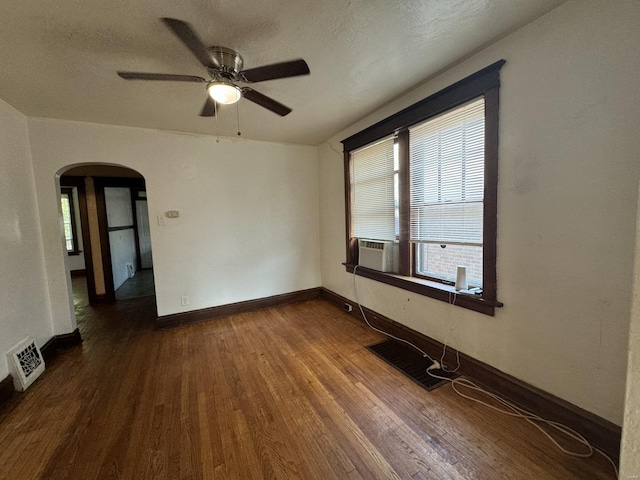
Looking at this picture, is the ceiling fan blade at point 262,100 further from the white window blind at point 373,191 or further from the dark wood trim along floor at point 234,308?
the dark wood trim along floor at point 234,308

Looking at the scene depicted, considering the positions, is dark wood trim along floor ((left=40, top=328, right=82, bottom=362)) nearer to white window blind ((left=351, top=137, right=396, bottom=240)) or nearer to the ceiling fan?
the ceiling fan

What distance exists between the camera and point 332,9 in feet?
4.62

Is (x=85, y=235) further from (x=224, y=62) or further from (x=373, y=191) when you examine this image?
(x=373, y=191)

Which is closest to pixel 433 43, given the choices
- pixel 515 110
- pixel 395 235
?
pixel 515 110

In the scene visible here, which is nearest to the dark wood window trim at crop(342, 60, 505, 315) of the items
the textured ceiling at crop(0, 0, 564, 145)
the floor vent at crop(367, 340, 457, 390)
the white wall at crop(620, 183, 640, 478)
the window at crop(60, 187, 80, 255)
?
the textured ceiling at crop(0, 0, 564, 145)

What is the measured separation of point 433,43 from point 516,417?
2537 millimetres

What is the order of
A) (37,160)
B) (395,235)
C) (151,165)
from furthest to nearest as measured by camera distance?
1. (151,165)
2. (395,235)
3. (37,160)

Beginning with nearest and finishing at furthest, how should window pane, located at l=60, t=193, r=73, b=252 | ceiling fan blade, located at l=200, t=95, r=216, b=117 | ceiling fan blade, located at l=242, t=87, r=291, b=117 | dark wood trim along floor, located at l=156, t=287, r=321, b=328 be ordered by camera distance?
ceiling fan blade, located at l=242, t=87, r=291, b=117, ceiling fan blade, located at l=200, t=95, r=216, b=117, dark wood trim along floor, located at l=156, t=287, r=321, b=328, window pane, located at l=60, t=193, r=73, b=252

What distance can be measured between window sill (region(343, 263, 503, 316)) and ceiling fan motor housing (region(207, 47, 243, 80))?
228 centimetres

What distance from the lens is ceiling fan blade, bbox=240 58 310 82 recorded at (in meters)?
1.48

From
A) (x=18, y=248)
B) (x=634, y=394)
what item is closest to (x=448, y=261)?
(x=634, y=394)

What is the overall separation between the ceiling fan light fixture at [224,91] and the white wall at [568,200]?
1.73 m

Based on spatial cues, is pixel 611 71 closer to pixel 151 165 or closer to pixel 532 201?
pixel 532 201

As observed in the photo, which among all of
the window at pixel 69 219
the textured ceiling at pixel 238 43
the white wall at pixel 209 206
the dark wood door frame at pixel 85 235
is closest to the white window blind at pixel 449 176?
the textured ceiling at pixel 238 43
